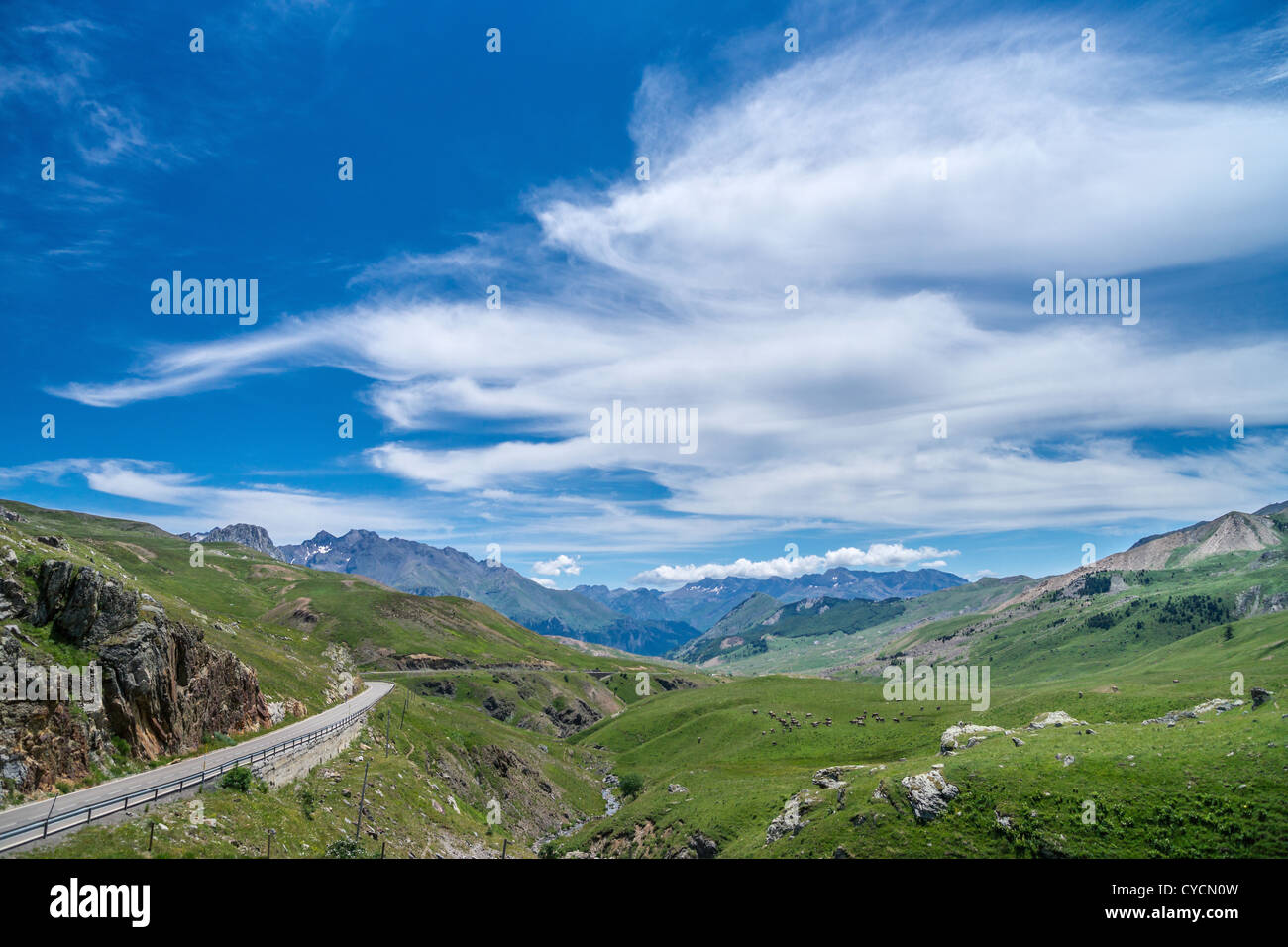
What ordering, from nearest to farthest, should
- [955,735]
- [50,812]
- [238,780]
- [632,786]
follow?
Answer: [50,812]
[238,780]
[955,735]
[632,786]

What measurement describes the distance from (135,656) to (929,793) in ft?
228

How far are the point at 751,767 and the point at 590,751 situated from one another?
5607cm

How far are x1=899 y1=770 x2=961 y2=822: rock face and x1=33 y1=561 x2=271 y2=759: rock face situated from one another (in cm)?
6581

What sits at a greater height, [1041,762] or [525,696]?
[1041,762]

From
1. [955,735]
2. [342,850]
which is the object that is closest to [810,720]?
[955,735]

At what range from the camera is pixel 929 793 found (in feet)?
163

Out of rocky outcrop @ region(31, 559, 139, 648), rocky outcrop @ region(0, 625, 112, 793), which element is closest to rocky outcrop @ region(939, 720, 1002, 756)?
rocky outcrop @ region(0, 625, 112, 793)

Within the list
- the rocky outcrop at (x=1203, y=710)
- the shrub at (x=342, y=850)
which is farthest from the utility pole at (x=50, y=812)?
the rocky outcrop at (x=1203, y=710)

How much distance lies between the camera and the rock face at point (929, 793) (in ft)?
160

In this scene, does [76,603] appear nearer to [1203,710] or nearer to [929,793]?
[929,793]

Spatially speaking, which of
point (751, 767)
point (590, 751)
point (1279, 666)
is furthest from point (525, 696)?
point (1279, 666)
